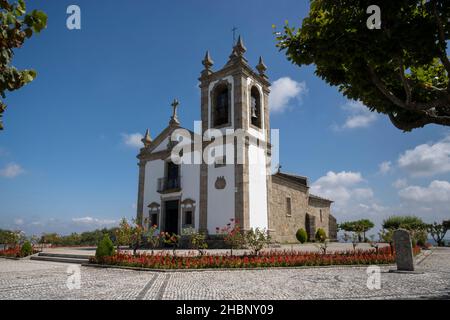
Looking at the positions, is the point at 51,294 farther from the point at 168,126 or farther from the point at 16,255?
the point at 168,126

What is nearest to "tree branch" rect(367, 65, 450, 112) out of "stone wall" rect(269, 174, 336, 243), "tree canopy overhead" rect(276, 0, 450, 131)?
"tree canopy overhead" rect(276, 0, 450, 131)

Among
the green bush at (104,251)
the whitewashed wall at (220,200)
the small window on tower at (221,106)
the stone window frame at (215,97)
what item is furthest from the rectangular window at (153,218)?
the green bush at (104,251)

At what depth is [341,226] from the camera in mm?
38156

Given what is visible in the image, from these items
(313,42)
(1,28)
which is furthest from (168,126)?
(1,28)

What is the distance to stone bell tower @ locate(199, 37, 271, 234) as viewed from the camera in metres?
19.4

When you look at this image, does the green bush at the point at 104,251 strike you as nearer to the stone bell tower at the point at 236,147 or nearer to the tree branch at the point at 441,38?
the stone bell tower at the point at 236,147

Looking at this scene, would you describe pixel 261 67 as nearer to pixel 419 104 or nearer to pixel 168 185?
pixel 168 185

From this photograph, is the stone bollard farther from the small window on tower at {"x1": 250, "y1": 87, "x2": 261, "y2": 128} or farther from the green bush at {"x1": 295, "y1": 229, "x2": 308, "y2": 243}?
the green bush at {"x1": 295, "y1": 229, "x2": 308, "y2": 243}

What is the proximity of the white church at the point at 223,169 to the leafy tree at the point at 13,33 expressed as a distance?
1623 cm

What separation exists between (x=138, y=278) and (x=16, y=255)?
12808 millimetres

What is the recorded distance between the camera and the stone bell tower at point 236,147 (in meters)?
19.4

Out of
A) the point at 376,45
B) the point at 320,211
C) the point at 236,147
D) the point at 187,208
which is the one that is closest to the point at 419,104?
the point at 376,45

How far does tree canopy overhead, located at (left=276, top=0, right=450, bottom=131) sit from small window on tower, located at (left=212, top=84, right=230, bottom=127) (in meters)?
14.4
